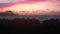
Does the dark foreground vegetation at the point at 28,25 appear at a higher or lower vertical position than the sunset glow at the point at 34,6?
lower

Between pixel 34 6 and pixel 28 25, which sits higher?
pixel 34 6

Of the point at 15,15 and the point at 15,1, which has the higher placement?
the point at 15,1

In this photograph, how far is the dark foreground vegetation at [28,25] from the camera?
1.11 m

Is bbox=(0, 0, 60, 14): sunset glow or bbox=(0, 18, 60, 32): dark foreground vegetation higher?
bbox=(0, 0, 60, 14): sunset glow

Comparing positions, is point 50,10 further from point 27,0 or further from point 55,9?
point 27,0

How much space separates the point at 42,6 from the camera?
3.68ft

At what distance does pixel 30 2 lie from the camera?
1134mm

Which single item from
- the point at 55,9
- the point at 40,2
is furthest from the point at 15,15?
the point at 55,9

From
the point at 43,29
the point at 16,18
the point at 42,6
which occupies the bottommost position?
the point at 43,29

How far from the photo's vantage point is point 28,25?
44.7 inches

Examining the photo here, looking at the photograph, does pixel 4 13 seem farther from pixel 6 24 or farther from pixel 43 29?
pixel 43 29

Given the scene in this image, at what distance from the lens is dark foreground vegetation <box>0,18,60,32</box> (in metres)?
1.11

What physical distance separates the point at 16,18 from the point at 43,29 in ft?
1.06

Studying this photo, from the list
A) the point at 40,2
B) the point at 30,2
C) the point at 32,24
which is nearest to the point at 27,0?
the point at 30,2
